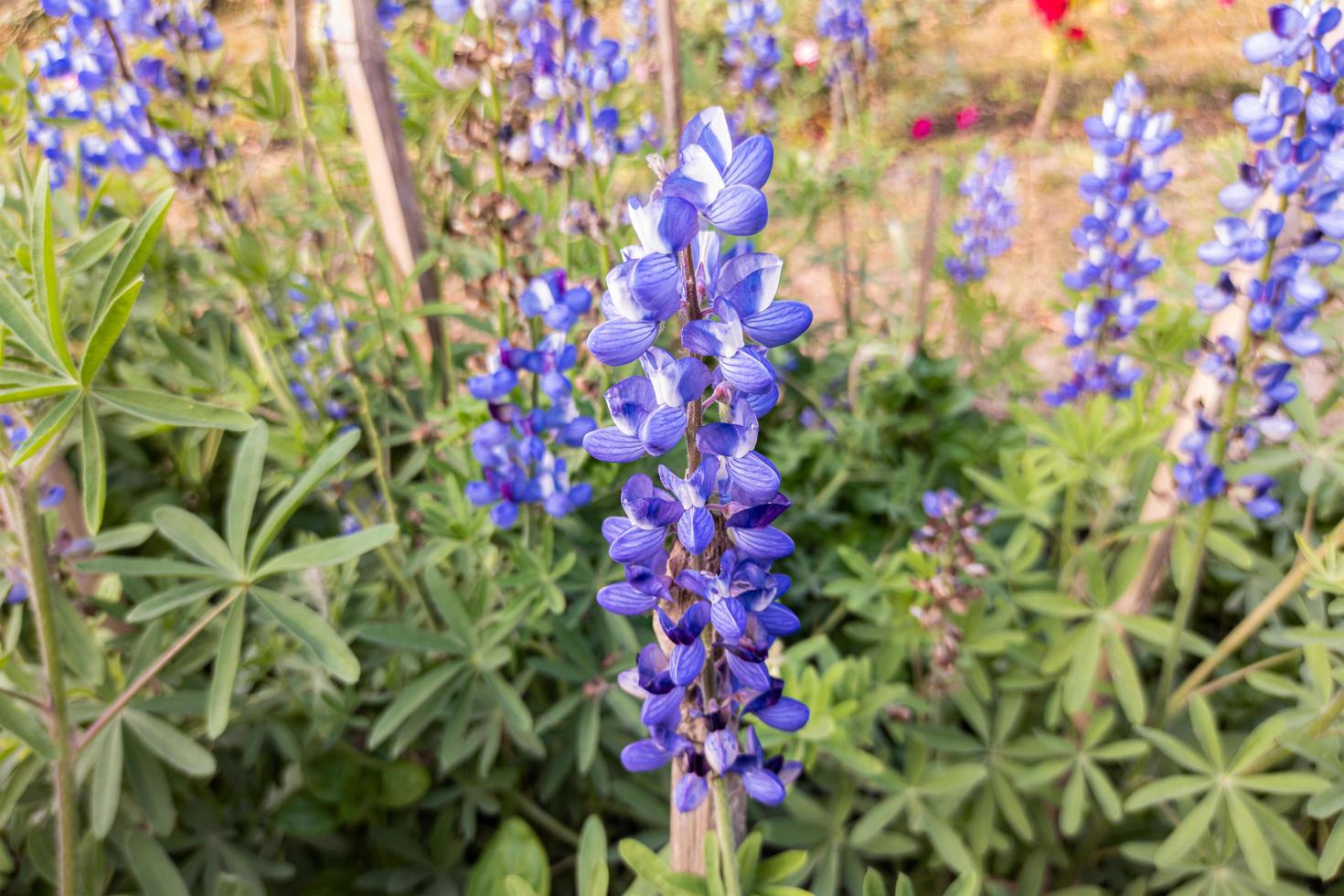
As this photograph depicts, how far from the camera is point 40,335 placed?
1063 millimetres

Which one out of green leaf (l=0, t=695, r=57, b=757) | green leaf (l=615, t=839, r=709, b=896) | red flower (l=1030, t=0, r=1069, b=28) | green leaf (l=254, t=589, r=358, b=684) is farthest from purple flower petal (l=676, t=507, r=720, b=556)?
red flower (l=1030, t=0, r=1069, b=28)

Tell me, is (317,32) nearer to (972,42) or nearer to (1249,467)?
(1249,467)

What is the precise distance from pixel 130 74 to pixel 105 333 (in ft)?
3.22

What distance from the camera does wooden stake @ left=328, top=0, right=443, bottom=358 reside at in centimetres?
177

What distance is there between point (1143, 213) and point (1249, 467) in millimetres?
553

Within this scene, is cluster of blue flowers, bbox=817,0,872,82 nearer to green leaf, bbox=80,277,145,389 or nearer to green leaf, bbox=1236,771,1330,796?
green leaf, bbox=1236,771,1330,796

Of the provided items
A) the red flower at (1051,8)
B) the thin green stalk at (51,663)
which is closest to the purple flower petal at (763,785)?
the thin green stalk at (51,663)

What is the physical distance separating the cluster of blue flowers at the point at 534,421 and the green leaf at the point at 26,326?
539 mm

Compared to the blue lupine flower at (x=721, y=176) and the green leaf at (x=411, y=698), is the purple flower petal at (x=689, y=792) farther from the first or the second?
the green leaf at (x=411, y=698)

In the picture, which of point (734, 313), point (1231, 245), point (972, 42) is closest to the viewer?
point (734, 313)

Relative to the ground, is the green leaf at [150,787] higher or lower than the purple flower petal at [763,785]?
lower

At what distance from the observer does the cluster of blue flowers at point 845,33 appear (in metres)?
3.12

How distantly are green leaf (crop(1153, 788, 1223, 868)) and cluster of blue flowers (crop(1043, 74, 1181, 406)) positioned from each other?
85cm

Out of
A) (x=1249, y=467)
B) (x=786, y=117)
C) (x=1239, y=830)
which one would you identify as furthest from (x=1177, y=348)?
(x=786, y=117)
